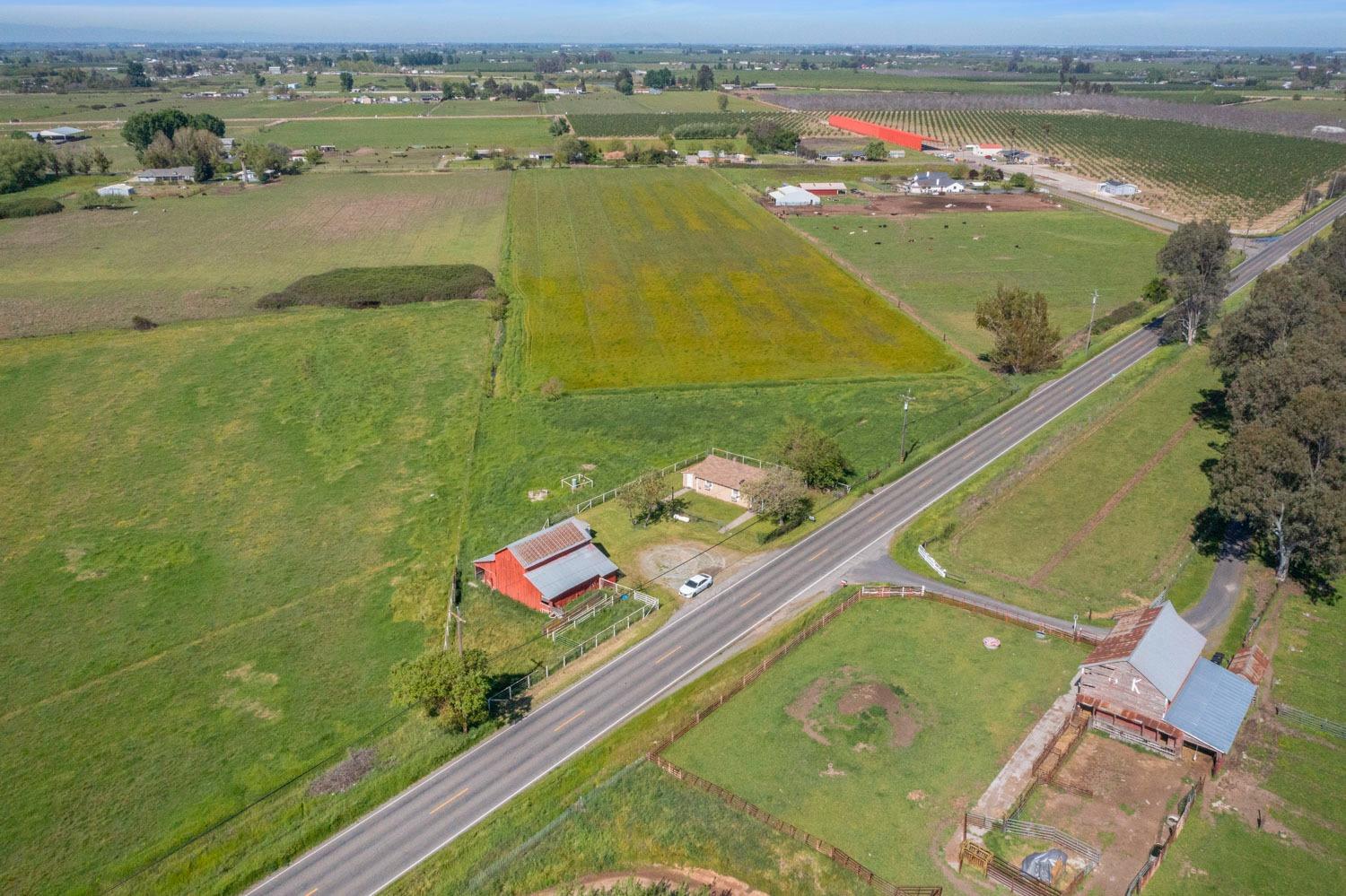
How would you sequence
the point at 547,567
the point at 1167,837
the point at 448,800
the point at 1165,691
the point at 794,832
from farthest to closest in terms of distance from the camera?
1. the point at 547,567
2. the point at 1165,691
3. the point at 448,800
4. the point at 794,832
5. the point at 1167,837

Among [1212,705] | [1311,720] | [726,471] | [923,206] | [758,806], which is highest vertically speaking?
[923,206]

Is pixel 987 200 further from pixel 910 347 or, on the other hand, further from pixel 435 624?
pixel 435 624

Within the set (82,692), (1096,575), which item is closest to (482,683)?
(82,692)

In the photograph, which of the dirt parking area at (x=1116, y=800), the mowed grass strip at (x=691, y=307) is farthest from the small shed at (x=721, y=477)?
the dirt parking area at (x=1116, y=800)

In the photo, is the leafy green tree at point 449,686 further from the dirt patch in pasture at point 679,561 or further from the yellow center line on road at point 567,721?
the dirt patch in pasture at point 679,561

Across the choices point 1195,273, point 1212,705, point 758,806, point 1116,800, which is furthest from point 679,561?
point 1195,273

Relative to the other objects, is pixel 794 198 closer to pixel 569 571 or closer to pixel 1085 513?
pixel 1085 513

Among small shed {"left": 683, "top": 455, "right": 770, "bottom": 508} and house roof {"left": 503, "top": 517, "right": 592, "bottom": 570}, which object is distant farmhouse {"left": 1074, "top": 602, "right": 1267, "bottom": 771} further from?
house roof {"left": 503, "top": 517, "right": 592, "bottom": 570}

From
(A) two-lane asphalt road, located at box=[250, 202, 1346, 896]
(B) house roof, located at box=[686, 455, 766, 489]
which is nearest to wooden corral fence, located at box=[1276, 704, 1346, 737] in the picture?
(A) two-lane asphalt road, located at box=[250, 202, 1346, 896]
